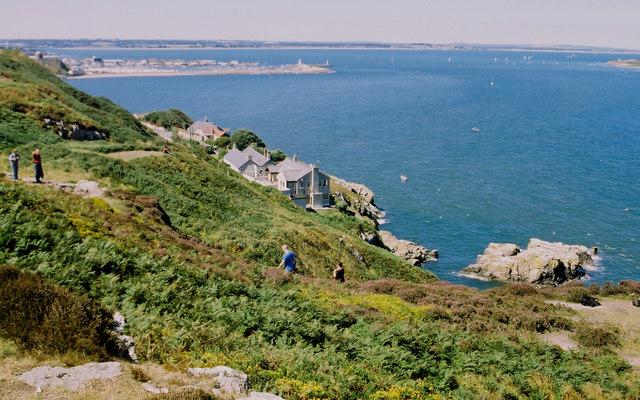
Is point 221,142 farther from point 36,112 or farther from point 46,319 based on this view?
point 46,319

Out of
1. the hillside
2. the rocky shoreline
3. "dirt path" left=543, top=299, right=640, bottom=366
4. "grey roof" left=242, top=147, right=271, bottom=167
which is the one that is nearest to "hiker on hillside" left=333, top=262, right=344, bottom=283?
the hillside

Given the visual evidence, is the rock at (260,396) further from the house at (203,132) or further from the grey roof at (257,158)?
the house at (203,132)

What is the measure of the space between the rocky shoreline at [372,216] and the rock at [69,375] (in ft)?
162

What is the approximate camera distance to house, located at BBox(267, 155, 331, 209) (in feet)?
231

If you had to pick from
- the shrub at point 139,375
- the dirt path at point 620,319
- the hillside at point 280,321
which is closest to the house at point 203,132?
the hillside at point 280,321

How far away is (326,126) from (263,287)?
435 feet

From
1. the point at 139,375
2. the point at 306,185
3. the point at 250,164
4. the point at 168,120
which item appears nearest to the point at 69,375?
the point at 139,375

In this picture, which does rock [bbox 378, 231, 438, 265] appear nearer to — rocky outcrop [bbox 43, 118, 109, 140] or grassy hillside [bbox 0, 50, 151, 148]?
grassy hillside [bbox 0, 50, 151, 148]

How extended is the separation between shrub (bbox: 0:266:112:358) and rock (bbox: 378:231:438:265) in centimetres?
5295

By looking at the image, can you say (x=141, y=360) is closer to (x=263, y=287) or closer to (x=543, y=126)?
(x=263, y=287)

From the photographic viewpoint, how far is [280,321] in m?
14.4

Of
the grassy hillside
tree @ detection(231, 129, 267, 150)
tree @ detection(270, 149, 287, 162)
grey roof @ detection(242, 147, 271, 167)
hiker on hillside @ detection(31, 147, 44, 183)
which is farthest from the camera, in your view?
tree @ detection(231, 129, 267, 150)

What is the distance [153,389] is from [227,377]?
1.48 m

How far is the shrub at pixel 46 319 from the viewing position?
933 centimetres
